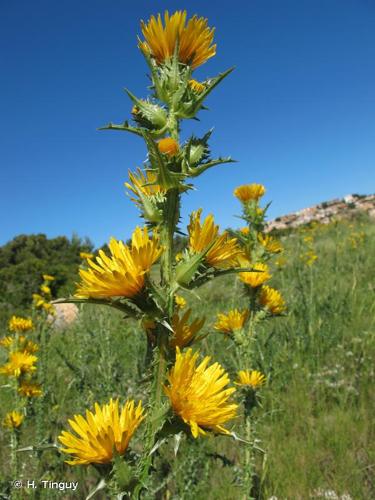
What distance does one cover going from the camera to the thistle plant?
123cm

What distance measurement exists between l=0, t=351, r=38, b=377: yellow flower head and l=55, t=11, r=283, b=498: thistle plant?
2.36 meters

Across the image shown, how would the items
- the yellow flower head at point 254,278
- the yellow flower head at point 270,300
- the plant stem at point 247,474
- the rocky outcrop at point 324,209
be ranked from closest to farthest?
1. the plant stem at point 247,474
2. the yellow flower head at point 254,278
3. the yellow flower head at point 270,300
4. the rocky outcrop at point 324,209

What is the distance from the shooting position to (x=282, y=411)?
3986 mm

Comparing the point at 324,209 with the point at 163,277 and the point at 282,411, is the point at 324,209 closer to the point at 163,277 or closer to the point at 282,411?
the point at 282,411

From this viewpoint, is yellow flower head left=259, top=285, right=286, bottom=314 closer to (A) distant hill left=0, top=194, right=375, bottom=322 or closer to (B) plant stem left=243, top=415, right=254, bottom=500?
(B) plant stem left=243, top=415, right=254, bottom=500

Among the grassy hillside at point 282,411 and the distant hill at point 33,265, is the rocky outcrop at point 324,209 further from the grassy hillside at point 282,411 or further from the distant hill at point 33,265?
the grassy hillside at point 282,411

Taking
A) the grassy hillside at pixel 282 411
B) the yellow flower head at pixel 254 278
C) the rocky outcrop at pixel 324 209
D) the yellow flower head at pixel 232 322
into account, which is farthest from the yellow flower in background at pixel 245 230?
the rocky outcrop at pixel 324 209

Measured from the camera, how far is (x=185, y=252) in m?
1.44

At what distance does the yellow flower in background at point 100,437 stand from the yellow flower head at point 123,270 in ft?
1.30

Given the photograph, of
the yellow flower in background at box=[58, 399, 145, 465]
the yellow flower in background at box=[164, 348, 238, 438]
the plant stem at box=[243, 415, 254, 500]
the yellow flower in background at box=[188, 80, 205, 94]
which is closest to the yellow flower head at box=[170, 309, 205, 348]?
the yellow flower in background at box=[164, 348, 238, 438]

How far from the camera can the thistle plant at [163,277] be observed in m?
1.23

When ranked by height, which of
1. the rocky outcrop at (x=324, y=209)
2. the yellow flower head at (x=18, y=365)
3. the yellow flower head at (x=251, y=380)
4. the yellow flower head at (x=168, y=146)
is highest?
the rocky outcrop at (x=324, y=209)

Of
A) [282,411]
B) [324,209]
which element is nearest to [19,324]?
[282,411]

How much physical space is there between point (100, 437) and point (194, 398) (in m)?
0.32
